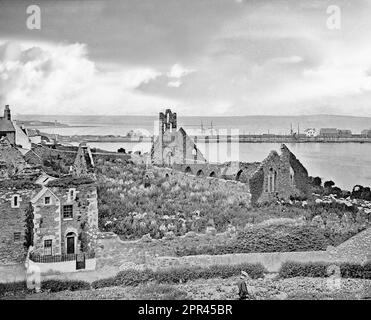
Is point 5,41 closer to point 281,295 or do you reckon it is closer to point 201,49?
point 201,49

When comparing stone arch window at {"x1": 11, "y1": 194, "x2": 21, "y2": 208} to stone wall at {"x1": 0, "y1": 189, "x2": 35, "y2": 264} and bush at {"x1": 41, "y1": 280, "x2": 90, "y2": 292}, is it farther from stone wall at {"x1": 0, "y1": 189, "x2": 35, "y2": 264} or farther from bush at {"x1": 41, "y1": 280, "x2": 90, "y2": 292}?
bush at {"x1": 41, "y1": 280, "x2": 90, "y2": 292}

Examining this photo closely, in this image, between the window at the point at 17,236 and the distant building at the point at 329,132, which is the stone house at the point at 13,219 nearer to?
the window at the point at 17,236

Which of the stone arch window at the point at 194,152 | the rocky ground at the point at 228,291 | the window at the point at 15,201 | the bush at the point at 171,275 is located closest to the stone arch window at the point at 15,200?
the window at the point at 15,201

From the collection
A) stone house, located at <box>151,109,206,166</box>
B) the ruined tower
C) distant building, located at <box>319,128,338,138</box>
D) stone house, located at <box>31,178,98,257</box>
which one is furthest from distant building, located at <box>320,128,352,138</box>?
stone house, located at <box>31,178,98,257</box>

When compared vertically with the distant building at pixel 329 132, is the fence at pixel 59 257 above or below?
below

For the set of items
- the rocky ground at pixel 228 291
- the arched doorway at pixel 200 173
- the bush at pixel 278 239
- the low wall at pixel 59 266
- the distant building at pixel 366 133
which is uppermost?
the distant building at pixel 366 133
